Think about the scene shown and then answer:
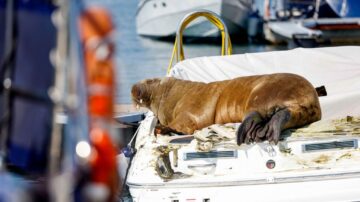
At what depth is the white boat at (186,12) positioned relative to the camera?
111 feet

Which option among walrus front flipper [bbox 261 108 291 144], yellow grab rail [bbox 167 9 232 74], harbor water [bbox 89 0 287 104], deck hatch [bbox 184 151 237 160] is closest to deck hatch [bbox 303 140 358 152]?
walrus front flipper [bbox 261 108 291 144]

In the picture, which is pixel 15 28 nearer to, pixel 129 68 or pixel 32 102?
pixel 32 102

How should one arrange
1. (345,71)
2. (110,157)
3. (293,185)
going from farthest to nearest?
(345,71) < (293,185) < (110,157)

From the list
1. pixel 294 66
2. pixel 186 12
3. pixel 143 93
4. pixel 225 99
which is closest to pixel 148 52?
pixel 186 12

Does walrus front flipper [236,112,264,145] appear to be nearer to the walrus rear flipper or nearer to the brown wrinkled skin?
the walrus rear flipper

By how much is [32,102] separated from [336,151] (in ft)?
11.5

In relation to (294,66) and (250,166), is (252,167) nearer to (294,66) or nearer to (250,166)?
(250,166)

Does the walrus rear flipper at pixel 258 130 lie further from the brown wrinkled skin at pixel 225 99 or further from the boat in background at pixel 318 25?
the boat in background at pixel 318 25

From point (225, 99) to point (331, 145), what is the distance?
4.05 ft

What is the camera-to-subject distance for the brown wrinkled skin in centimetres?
637

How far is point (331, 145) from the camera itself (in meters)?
5.91

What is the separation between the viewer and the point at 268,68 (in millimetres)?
8719

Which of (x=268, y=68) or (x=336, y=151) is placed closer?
(x=336, y=151)

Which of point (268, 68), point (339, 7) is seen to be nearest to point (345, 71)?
point (268, 68)
